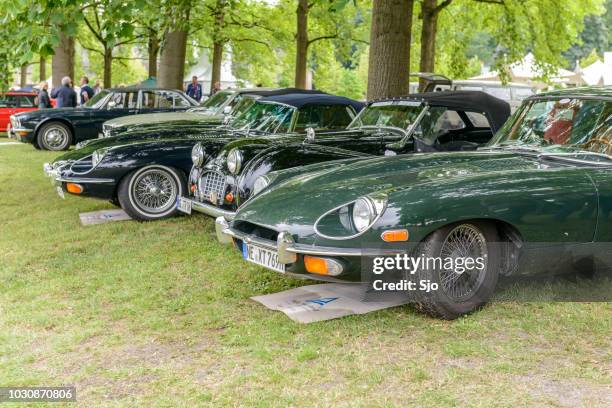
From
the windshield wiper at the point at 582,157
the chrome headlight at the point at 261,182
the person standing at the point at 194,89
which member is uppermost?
the person standing at the point at 194,89

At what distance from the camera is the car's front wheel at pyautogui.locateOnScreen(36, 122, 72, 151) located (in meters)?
16.9

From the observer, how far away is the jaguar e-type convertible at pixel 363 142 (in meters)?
7.10

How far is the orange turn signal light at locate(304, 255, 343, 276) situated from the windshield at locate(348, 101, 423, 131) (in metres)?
3.58

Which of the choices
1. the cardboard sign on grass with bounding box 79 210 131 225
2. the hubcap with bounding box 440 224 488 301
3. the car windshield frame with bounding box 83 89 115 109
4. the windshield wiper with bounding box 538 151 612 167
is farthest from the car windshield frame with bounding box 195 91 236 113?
the hubcap with bounding box 440 224 488 301

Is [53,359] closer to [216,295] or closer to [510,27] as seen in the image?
[216,295]

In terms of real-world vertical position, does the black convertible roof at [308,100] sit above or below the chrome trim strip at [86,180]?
above

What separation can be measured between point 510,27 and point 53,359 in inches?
738

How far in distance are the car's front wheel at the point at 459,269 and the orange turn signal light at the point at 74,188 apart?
5061mm

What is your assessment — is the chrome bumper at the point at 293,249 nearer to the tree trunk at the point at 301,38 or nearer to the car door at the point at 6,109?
the tree trunk at the point at 301,38

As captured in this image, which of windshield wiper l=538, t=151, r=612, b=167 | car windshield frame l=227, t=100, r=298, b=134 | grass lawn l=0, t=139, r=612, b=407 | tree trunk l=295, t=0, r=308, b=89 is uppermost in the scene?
tree trunk l=295, t=0, r=308, b=89

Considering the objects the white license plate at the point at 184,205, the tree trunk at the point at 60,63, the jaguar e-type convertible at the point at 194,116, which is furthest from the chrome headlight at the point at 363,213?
the tree trunk at the point at 60,63

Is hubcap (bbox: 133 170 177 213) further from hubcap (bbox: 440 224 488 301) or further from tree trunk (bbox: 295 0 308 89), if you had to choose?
tree trunk (bbox: 295 0 308 89)

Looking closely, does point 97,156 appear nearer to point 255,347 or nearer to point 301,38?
point 255,347

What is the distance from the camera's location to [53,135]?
16938 mm
